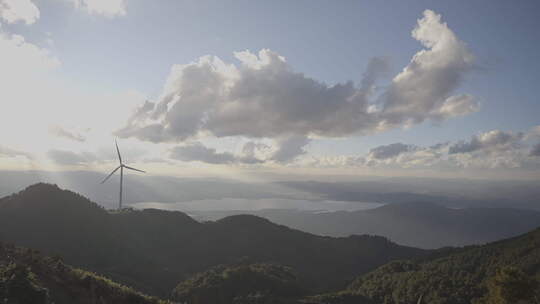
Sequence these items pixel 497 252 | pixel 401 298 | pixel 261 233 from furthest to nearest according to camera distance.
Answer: pixel 261 233
pixel 497 252
pixel 401 298

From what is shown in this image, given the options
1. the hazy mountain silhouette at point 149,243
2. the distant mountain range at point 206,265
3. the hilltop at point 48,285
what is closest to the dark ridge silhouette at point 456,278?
the distant mountain range at point 206,265

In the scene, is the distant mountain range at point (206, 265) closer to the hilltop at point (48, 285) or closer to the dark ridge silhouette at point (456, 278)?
the hilltop at point (48, 285)

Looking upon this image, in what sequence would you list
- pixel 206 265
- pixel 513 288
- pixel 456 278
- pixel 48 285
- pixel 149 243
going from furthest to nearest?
pixel 149 243, pixel 206 265, pixel 456 278, pixel 513 288, pixel 48 285

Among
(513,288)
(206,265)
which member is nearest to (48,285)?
(513,288)

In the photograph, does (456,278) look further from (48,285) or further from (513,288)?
(48,285)

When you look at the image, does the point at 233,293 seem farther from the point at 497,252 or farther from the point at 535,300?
the point at 497,252

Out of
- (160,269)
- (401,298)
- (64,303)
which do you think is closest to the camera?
(64,303)

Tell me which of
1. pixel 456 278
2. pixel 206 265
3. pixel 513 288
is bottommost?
pixel 206 265

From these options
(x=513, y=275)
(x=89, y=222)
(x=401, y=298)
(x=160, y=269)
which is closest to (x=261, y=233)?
(x=160, y=269)

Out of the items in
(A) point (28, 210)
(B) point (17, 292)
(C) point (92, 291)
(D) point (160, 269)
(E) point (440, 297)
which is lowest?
(D) point (160, 269)
